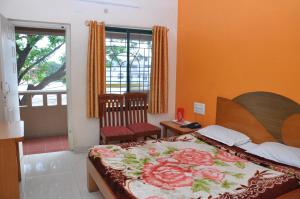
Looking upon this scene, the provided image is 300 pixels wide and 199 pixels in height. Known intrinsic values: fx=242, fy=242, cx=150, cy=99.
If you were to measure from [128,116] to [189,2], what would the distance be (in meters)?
2.11

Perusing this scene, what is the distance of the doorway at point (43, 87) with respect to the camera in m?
4.31

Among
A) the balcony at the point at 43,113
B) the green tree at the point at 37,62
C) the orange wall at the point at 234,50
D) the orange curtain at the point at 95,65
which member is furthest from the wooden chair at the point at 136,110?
the green tree at the point at 37,62

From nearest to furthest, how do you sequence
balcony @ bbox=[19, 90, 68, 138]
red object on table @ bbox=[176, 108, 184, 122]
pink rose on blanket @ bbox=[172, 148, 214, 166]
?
pink rose on blanket @ bbox=[172, 148, 214, 166]
red object on table @ bbox=[176, 108, 184, 122]
balcony @ bbox=[19, 90, 68, 138]

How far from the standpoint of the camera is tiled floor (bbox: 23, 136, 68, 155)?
398 cm

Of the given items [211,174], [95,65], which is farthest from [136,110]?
[211,174]

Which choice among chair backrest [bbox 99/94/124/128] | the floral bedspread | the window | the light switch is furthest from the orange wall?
chair backrest [bbox 99/94/124/128]

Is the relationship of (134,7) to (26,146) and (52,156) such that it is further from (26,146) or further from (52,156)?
(26,146)

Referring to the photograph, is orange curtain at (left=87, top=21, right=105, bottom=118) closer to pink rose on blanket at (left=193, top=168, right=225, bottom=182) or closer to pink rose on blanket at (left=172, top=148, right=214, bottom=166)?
pink rose on blanket at (left=172, top=148, right=214, bottom=166)

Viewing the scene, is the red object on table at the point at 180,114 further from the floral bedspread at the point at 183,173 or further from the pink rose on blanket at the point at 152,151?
the pink rose on blanket at the point at 152,151

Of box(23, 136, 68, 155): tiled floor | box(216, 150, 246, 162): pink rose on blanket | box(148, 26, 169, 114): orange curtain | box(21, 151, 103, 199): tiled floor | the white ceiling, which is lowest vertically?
box(21, 151, 103, 199): tiled floor

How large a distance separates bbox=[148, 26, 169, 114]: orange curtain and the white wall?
7.7 inches

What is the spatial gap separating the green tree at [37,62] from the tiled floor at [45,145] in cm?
144

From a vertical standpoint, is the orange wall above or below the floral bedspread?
above

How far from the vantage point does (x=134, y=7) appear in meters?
3.95
